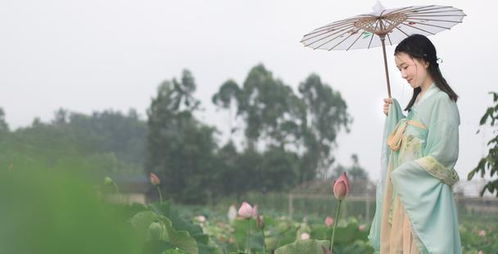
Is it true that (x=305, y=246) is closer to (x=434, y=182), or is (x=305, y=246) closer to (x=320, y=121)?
(x=434, y=182)

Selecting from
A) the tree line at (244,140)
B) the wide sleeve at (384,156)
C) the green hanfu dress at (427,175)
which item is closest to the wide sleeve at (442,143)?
the green hanfu dress at (427,175)

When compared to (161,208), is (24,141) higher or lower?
higher

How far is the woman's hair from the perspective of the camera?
2.30m

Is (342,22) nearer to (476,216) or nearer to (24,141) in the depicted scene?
(24,141)

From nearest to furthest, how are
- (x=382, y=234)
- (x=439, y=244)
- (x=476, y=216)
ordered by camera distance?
1. (x=439, y=244)
2. (x=382, y=234)
3. (x=476, y=216)

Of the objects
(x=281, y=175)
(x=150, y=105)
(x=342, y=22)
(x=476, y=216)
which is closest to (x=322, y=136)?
(x=281, y=175)

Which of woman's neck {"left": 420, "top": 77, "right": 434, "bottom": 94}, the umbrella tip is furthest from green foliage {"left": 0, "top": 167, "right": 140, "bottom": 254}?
the umbrella tip

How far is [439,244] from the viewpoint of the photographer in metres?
2.23

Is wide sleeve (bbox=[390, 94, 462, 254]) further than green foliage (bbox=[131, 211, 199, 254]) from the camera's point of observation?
Yes

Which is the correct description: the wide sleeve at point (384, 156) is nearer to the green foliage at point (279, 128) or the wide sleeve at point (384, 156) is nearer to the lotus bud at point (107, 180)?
the lotus bud at point (107, 180)

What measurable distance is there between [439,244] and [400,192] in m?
0.19

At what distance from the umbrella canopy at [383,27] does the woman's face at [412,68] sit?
5.7 inches

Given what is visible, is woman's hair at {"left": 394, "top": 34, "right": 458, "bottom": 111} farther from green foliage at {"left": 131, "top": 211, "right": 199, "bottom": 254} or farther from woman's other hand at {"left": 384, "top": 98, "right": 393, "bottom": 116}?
green foliage at {"left": 131, "top": 211, "right": 199, "bottom": 254}

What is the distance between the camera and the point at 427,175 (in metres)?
2.23
